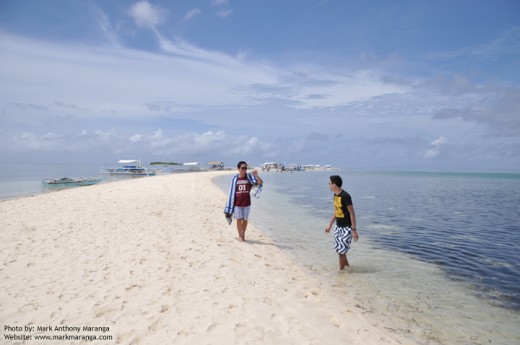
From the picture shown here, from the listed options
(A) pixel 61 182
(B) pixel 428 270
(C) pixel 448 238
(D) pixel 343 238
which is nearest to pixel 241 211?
(D) pixel 343 238

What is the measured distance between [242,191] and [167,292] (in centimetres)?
416

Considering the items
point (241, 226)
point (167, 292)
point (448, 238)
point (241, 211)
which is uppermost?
point (241, 211)

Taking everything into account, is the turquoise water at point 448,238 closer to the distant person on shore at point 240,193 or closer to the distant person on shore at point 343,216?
the distant person on shore at point 343,216

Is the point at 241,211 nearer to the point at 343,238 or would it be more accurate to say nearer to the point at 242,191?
the point at 242,191

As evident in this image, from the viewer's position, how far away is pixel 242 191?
365 inches

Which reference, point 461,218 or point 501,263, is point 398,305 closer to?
point 501,263

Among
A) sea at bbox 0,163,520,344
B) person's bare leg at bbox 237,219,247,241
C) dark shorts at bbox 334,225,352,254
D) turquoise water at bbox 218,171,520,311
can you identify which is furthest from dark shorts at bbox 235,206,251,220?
dark shorts at bbox 334,225,352,254

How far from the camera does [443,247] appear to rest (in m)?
11.4

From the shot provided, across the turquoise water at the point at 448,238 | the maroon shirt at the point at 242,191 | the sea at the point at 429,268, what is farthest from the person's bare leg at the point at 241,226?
the turquoise water at the point at 448,238

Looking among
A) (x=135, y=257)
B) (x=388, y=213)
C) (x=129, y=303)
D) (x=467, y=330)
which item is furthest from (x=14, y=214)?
(x=388, y=213)

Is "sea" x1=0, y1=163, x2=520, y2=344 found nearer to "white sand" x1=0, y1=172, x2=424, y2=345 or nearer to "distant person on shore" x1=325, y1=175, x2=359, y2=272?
"white sand" x1=0, y1=172, x2=424, y2=345

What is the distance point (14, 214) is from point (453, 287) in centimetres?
1754

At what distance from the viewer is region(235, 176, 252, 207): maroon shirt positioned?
9.27 metres

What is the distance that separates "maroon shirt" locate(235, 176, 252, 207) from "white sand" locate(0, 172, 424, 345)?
1.44m
